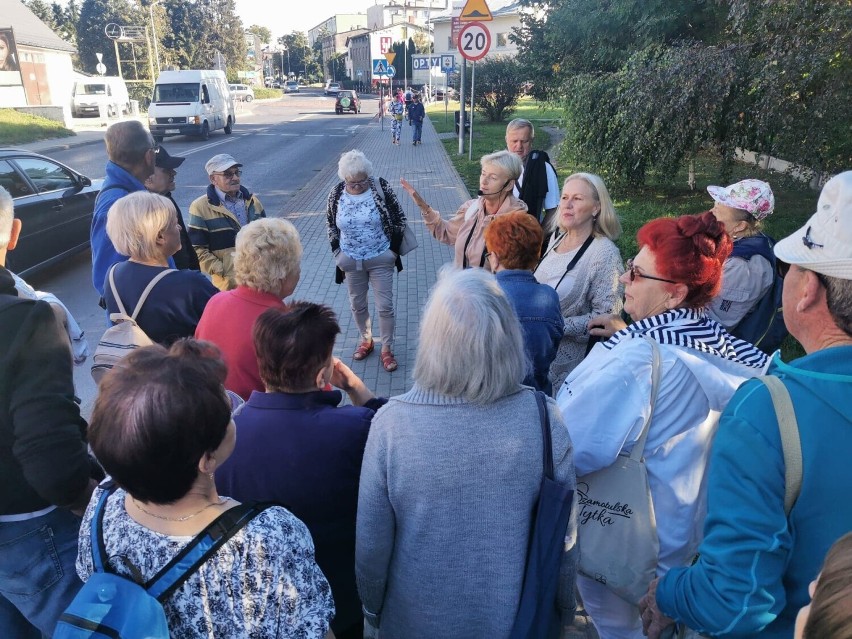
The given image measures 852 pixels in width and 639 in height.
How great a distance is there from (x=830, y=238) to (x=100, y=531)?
6.28 feet

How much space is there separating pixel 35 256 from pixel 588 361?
8.18 metres

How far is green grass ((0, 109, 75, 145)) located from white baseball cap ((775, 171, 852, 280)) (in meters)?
27.9

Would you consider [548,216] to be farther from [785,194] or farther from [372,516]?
[785,194]

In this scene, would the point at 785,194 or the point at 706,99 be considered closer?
the point at 706,99

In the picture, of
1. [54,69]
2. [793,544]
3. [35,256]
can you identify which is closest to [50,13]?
[54,69]

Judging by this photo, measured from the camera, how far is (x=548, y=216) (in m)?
6.07

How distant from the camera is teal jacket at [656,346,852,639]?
1367mm

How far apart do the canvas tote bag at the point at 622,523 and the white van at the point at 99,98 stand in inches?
1497

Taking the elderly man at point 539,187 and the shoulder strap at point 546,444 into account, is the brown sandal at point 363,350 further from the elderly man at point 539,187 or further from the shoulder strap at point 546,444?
the shoulder strap at point 546,444

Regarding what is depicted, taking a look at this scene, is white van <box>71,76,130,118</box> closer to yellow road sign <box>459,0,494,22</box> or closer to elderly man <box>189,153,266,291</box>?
yellow road sign <box>459,0,494,22</box>

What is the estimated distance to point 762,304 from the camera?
11.3ft

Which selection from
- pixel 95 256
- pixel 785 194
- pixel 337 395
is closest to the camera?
pixel 337 395

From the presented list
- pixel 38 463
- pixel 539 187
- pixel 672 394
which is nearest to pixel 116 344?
pixel 38 463

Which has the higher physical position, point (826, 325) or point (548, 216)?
point (826, 325)
